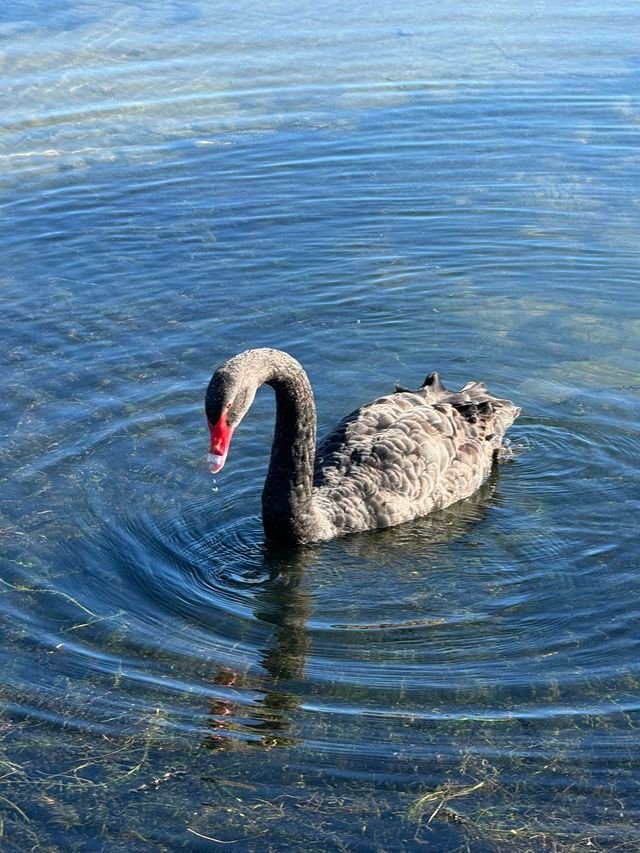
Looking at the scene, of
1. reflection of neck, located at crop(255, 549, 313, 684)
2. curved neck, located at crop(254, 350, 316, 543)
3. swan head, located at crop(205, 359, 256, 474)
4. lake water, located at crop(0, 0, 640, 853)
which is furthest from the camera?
curved neck, located at crop(254, 350, 316, 543)

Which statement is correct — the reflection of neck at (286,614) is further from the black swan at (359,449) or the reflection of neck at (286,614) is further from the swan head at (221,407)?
the swan head at (221,407)

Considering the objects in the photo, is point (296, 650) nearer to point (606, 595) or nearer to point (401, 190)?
point (606, 595)

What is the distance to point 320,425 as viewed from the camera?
930 centimetres

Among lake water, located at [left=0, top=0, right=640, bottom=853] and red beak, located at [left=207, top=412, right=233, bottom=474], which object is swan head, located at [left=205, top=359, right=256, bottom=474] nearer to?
red beak, located at [left=207, top=412, right=233, bottom=474]

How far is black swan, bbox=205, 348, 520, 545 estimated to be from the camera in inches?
280

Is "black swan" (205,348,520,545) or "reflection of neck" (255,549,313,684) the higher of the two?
"black swan" (205,348,520,545)

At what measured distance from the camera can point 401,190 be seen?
1323 cm

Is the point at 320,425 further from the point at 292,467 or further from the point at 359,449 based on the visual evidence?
the point at 292,467

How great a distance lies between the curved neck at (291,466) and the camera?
762cm

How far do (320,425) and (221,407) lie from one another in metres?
2.69

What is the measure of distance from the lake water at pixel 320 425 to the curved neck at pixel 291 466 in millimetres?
212

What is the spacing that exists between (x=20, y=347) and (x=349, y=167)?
516 cm

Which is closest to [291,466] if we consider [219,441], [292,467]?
[292,467]

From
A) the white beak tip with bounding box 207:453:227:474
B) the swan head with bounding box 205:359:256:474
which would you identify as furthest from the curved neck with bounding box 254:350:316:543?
the white beak tip with bounding box 207:453:227:474
